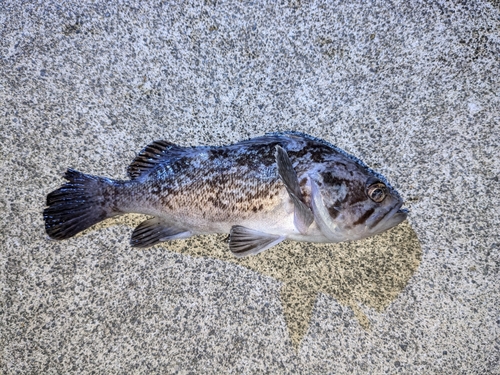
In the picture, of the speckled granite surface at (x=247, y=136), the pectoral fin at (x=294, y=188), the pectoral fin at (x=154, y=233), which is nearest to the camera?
the pectoral fin at (x=294, y=188)

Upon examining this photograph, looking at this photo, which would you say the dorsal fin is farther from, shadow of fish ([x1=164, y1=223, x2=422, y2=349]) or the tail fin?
shadow of fish ([x1=164, y1=223, x2=422, y2=349])

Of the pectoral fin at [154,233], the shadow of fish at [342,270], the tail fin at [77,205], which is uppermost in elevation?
the tail fin at [77,205]

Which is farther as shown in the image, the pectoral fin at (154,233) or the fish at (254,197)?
the pectoral fin at (154,233)

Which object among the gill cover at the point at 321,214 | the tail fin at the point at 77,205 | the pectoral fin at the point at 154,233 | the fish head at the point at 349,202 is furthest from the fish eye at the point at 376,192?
the tail fin at the point at 77,205

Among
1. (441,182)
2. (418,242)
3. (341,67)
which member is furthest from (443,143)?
(341,67)

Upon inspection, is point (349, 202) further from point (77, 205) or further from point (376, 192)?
point (77, 205)

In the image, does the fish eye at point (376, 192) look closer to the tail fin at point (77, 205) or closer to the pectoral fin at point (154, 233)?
the pectoral fin at point (154, 233)

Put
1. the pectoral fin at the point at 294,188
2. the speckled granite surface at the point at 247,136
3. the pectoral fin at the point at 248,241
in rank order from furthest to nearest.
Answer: the speckled granite surface at the point at 247,136
the pectoral fin at the point at 248,241
the pectoral fin at the point at 294,188

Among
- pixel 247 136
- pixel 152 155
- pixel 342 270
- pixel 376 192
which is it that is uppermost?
pixel 152 155

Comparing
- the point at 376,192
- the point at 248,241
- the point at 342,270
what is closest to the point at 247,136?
the point at 248,241
